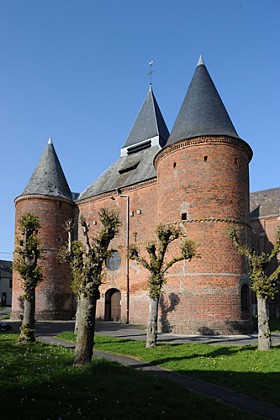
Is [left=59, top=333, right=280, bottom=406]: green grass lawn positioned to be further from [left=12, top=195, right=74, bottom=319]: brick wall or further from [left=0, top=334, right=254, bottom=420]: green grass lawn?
[left=12, top=195, right=74, bottom=319]: brick wall

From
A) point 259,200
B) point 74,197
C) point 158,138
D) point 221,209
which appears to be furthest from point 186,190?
point 259,200

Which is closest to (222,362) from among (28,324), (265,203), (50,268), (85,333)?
(85,333)

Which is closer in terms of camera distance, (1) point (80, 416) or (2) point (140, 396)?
(1) point (80, 416)

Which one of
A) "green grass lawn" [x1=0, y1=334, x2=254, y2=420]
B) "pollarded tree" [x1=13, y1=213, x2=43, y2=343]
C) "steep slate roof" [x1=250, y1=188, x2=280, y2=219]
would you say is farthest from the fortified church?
"steep slate roof" [x1=250, y1=188, x2=280, y2=219]

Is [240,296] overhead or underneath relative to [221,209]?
underneath

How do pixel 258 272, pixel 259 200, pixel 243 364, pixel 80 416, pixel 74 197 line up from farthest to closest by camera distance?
pixel 259 200, pixel 74 197, pixel 258 272, pixel 243 364, pixel 80 416

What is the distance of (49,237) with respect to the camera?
30.9m

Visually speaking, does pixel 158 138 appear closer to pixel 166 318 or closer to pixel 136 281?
pixel 136 281

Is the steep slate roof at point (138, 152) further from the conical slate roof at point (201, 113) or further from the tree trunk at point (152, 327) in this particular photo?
the tree trunk at point (152, 327)

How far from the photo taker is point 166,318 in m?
21.2

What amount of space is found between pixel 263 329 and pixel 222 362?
3229 mm

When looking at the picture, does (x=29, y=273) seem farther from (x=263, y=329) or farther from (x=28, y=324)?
(x=263, y=329)

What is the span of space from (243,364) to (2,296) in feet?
199

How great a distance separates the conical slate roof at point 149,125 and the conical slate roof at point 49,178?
21.0 ft
